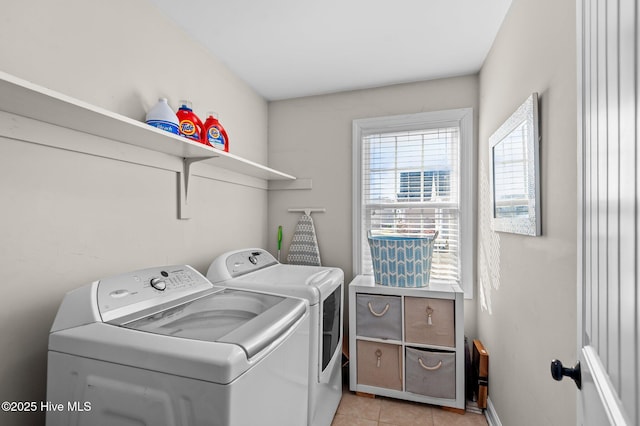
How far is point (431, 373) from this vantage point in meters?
2.06

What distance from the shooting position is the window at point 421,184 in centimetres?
236

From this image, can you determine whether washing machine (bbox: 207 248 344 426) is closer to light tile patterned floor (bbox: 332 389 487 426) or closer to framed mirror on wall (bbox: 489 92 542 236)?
light tile patterned floor (bbox: 332 389 487 426)

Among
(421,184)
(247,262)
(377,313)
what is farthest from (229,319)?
(421,184)

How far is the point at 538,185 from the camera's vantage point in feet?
4.20

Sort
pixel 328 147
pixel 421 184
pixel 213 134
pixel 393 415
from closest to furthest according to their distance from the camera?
pixel 213 134, pixel 393 415, pixel 421 184, pixel 328 147

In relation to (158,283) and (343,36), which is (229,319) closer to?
(158,283)

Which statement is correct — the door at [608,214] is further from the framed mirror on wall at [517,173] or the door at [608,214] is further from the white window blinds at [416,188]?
the white window blinds at [416,188]

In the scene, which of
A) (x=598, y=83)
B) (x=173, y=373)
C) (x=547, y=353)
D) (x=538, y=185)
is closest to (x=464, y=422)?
(x=547, y=353)

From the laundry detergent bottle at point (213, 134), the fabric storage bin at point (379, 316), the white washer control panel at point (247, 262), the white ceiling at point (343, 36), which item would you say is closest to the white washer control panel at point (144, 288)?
the white washer control panel at point (247, 262)

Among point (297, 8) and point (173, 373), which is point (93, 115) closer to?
point (173, 373)

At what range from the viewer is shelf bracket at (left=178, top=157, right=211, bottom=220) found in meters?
1.78

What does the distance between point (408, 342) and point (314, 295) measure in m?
0.93

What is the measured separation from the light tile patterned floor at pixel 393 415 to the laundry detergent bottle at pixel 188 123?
1929 mm

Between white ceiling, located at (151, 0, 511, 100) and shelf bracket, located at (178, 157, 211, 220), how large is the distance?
2.59ft
